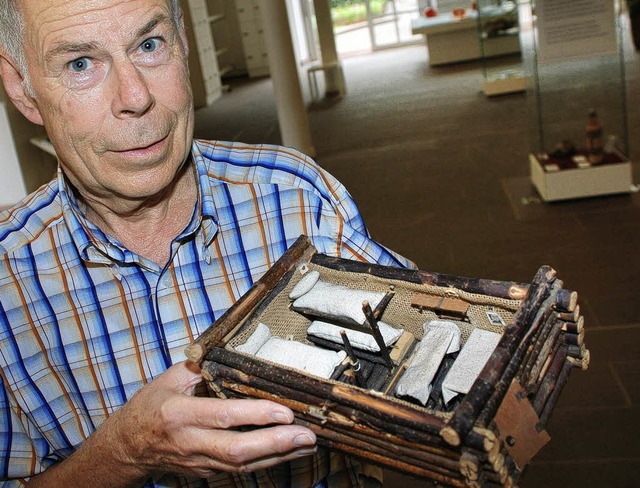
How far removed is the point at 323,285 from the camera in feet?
5.34

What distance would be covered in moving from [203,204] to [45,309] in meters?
0.45

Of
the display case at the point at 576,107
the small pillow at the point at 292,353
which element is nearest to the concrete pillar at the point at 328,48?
the display case at the point at 576,107

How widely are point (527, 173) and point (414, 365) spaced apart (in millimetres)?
7412

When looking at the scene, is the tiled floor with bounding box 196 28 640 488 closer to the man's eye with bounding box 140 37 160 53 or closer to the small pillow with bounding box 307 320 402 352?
the small pillow with bounding box 307 320 402 352

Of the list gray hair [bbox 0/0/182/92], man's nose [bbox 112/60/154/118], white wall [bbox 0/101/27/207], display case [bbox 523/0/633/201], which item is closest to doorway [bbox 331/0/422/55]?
display case [bbox 523/0/633/201]

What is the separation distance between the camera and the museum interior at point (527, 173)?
14.7 feet

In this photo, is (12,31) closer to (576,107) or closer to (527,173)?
(576,107)

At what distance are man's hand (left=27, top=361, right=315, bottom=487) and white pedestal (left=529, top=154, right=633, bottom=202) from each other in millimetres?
6330

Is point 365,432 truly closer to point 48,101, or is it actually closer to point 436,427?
point 436,427

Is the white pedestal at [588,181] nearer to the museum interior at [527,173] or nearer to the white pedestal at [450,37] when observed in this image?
the museum interior at [527,173]

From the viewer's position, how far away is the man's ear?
1629mm

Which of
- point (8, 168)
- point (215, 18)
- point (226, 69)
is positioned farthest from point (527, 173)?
point (226, 69)

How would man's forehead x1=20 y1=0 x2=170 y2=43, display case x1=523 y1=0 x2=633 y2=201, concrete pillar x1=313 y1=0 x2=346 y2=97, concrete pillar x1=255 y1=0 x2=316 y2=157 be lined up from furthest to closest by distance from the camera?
concrete pillar x1=313 y1=0 x2=346 y2=97
concrete pillar x1=255 y1=0 x2=316 y2=157
display case x1=523 y1=0 x2=633 y2=201
man's forehead x1=20 y1=0 x2=170 y2=43

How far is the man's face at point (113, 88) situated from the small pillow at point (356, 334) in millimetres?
454
